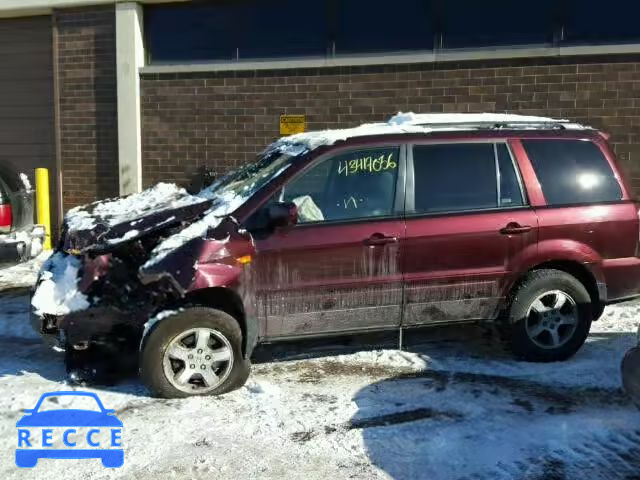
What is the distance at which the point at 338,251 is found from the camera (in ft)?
14.5

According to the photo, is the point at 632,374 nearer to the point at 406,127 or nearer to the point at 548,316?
the point at 548,316

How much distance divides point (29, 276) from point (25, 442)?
493 centimetres

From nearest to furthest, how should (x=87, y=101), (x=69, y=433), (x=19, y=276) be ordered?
(x=69, y=433) < (x=19, y=276) < (x=87, y=101)

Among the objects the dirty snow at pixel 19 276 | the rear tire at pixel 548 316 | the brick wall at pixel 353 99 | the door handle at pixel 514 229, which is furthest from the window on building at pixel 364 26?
the rear tire at pixel 548 316

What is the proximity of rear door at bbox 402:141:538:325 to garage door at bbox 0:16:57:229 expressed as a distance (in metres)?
8.17

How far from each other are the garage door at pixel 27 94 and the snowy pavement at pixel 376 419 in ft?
22.0

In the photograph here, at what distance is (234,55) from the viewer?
32.7ft

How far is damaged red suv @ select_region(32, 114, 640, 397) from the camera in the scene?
4172 millimetres

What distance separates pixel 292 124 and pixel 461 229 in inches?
217

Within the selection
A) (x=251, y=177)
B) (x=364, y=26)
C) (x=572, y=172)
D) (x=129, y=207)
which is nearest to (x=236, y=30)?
(x=364, y=26)

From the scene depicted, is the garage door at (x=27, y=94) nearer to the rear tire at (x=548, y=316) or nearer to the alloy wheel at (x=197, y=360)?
the alloy wheel at (x=197, y=360)

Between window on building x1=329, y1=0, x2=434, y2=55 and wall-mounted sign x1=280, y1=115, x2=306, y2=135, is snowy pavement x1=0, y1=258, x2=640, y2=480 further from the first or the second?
window on building x1=329, y1=0, x2=434, y2=55

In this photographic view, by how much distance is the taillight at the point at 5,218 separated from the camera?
629 centimetres

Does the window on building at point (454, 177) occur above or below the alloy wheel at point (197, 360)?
above
